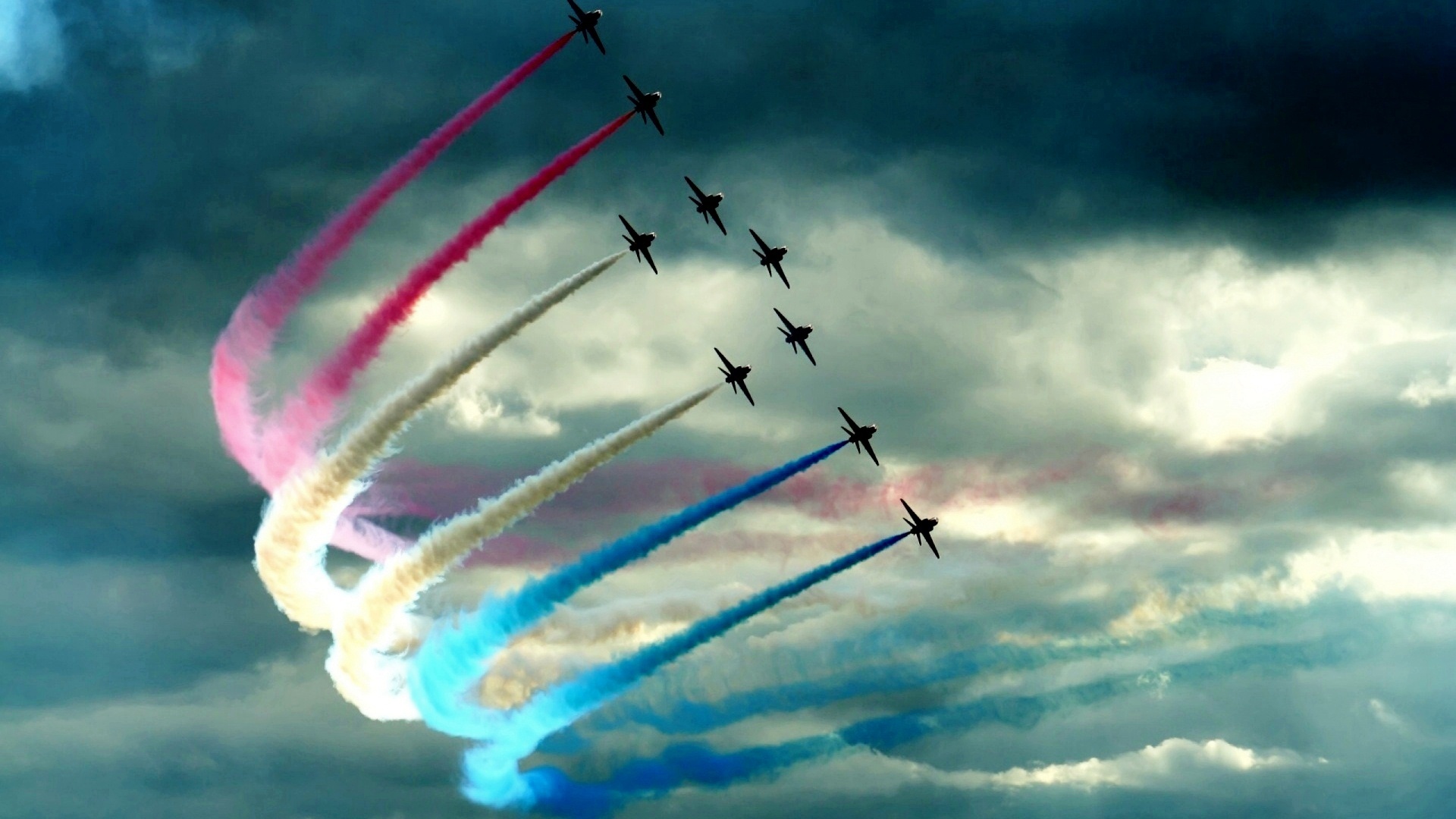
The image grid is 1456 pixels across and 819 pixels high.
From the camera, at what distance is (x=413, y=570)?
500ft

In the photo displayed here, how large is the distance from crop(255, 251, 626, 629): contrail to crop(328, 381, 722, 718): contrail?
2.61m

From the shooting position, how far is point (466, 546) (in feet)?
497

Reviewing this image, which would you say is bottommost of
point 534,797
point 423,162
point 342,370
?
point 534,797

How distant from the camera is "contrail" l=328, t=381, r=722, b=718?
150 meters

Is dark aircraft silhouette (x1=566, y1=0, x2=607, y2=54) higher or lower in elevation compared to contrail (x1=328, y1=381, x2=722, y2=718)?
higher

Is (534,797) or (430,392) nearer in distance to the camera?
(430,392)

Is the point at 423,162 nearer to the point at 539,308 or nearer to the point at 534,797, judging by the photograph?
the point at 539,308

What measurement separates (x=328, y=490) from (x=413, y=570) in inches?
311

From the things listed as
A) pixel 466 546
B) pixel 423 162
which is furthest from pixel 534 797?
pixel 423 162

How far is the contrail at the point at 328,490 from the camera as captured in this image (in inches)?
5881

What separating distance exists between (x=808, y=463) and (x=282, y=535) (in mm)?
36105

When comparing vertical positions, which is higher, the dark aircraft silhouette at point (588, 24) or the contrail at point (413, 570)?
the dark aircraft silhouette at point (588, 24)

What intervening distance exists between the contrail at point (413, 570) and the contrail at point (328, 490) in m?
2.61

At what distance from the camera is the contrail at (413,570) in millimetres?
150000
